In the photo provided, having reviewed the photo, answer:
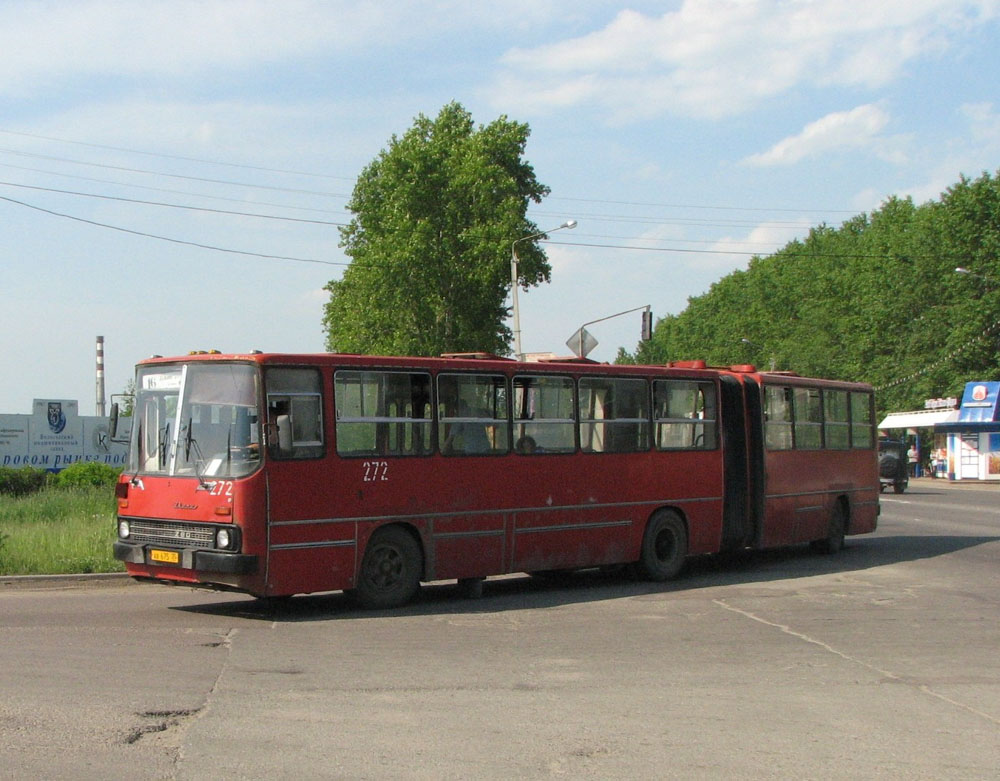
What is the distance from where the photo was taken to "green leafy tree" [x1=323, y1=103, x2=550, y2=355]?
56906 mm

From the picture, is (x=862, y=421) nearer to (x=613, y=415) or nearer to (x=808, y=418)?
(x=808, y=418)

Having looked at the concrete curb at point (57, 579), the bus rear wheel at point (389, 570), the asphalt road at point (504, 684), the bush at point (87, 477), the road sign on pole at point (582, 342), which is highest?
the road sign on pole at point (582, 342)

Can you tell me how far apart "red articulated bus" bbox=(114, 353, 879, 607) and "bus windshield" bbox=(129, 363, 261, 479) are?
0.02 meters

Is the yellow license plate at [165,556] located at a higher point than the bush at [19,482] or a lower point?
lower

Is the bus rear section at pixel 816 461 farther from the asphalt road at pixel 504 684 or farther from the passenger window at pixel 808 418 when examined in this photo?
the asphalt road at pixel 504 684

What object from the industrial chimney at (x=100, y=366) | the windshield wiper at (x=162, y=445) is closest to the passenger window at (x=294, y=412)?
the windshield wiper at (x=162, y=445)

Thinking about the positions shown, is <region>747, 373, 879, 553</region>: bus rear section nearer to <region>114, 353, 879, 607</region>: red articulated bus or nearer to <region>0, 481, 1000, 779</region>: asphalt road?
<region>114, 353, 879, 607</region>: red articulated bus

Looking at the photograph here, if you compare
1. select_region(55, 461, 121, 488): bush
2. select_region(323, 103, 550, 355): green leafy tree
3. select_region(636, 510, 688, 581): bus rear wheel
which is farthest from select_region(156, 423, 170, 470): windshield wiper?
select_region(323, 103, 550, 355): green leafy tree

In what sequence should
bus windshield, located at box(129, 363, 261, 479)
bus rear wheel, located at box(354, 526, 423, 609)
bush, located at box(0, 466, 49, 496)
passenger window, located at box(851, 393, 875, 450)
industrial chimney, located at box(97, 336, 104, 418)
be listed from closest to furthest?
bus windshield, located at box(129, 363, 261, 479) < bus rear wheel, located at box(354, 526, 423, 609) < passenger window, located at box(851, 393, 875, 450) < bush, located at box(0, 466, 49, 496) < industrial chimney, located at box(97, 336, 104, 418)

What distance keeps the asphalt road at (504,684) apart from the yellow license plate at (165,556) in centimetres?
54

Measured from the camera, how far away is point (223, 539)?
11.7m

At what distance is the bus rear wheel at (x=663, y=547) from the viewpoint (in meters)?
15.9

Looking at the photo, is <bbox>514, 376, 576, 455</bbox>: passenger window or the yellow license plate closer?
the yellow license plate

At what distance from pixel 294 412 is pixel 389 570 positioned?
2028mm
